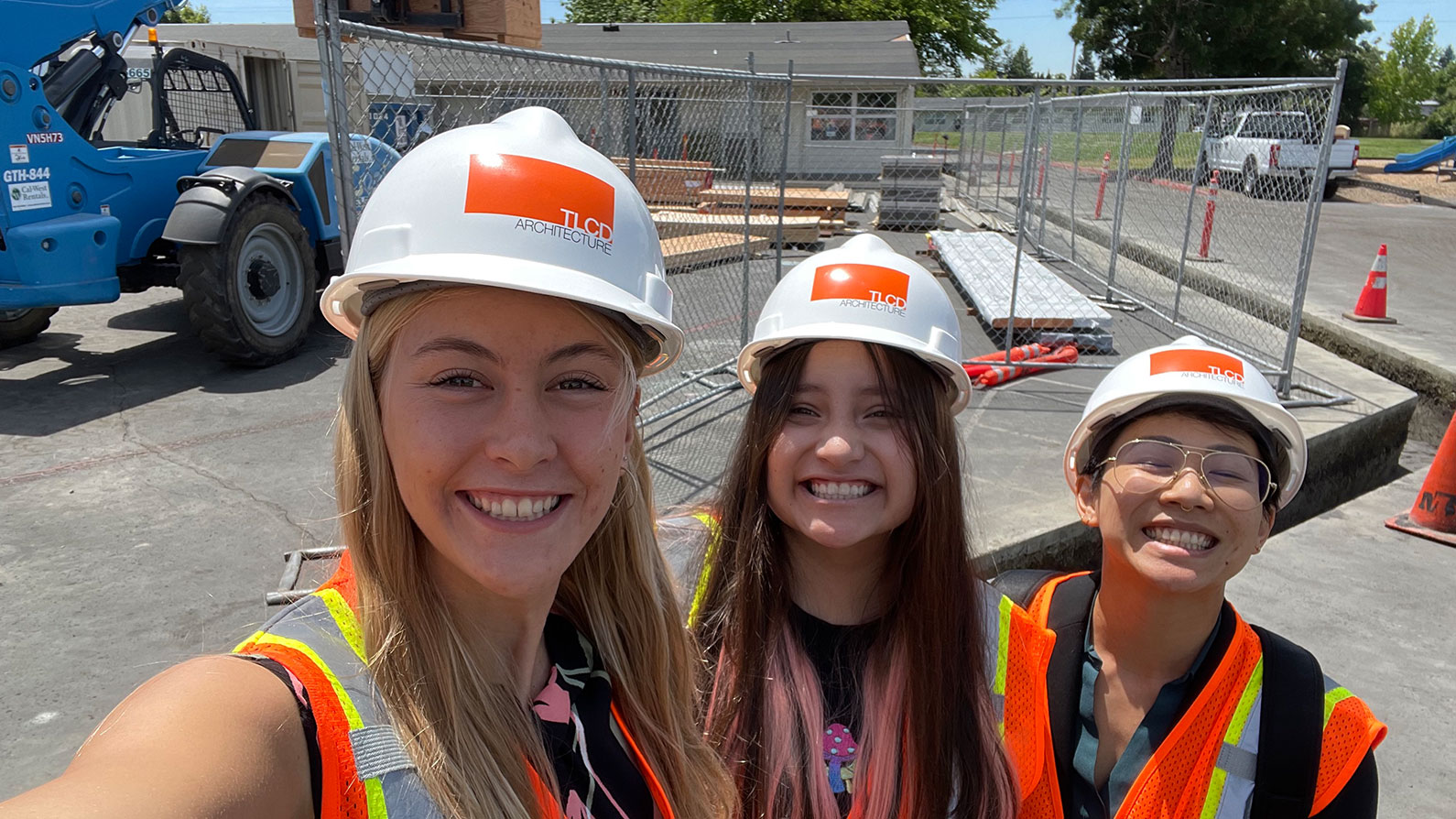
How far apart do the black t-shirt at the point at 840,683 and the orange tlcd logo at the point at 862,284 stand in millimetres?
697

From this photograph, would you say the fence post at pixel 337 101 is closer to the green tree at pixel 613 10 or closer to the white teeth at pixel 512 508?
the white teeth at pixel 512 508

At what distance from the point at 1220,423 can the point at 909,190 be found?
40.6ft

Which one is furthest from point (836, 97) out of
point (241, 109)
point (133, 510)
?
point (133, 510)

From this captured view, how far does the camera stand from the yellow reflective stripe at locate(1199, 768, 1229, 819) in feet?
5.98

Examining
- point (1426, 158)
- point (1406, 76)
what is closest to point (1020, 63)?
point (1406, 76)

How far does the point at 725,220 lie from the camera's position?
6582 mm

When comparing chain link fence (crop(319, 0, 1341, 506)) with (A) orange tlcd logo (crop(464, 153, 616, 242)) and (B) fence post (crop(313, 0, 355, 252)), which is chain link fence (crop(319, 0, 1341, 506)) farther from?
(A) orange tlcd logo (crop(464, 153, 616, 242))

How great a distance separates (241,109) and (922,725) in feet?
29.3

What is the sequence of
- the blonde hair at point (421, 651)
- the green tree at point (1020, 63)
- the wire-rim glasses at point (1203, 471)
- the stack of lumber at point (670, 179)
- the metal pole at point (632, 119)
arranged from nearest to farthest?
the blonde hair at point (421, 651) → the wire-rim glasses at point (1203, 471) → the metal pole at point (632, 119) → the stack of lumber at point (670, 179) → the green tree at point (1020, 63)

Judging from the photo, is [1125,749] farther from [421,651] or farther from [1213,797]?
[421,651]

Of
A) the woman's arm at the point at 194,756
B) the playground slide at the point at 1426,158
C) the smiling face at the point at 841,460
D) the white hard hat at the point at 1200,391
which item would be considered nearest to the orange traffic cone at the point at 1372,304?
the white hard hat at the point at 1200,391

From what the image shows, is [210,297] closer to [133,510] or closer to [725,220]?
[133,510]

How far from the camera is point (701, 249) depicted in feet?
20.4

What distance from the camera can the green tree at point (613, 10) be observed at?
50375 mm
